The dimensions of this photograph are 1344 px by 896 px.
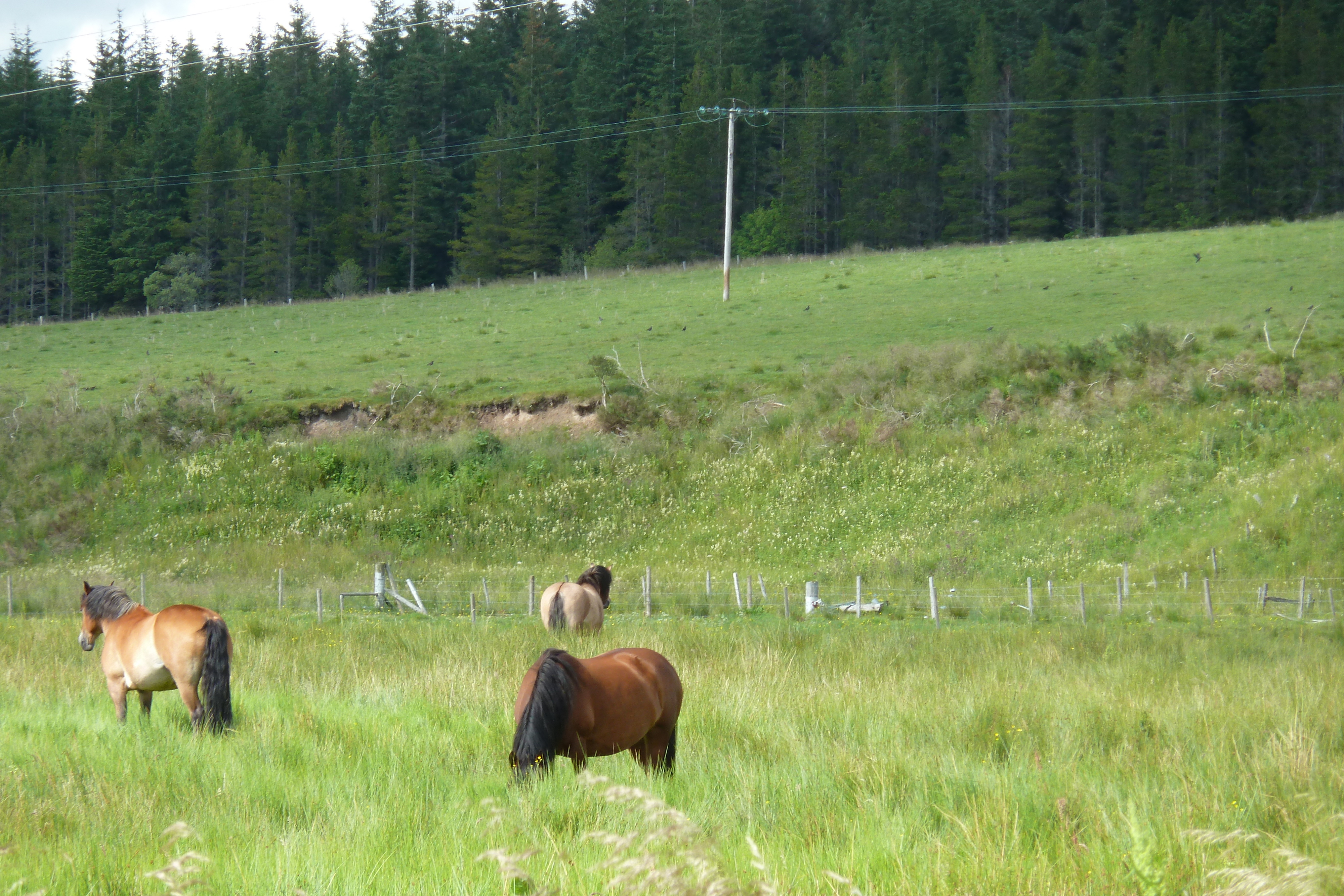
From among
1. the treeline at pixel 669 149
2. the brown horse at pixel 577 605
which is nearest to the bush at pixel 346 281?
the treeline at pixel 669 149

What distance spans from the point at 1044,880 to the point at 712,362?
32950mm

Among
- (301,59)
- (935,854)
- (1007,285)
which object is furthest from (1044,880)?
(301,59)

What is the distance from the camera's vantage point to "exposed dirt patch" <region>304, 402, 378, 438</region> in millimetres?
33156

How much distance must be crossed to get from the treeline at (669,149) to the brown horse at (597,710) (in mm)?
64767

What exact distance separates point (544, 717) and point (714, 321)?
1516 inches

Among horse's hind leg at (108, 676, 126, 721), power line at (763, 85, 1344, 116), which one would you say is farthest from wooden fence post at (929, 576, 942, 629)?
power line at (763, 85, 1344, 116)

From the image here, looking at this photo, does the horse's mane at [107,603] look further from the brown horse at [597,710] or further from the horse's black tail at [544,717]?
the horse's black tail at [544,717]

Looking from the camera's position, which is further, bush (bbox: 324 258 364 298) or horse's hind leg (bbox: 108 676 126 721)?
bush (bbox: 324 258 364 298)

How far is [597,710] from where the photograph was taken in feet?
20.0

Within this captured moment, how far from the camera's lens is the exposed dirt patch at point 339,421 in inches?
1305

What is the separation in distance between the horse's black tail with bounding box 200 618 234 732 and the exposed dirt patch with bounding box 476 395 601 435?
24017 mm

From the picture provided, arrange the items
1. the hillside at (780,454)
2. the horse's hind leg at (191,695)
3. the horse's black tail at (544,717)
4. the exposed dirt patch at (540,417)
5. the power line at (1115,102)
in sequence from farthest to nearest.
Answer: the power line at (1115,102) → the exposed dirt patch at (540,417) → the hillside at (780,454) → the horse's hind leg at (191,695) → the horse's black tail at (544,717)

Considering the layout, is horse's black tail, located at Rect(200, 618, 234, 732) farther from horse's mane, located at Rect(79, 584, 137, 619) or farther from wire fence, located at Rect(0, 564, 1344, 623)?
wire fence, located at Rect(0, 564, 1344, 623)

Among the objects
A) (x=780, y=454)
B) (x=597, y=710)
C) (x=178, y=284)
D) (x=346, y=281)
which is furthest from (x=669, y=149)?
(x=597, y=710)
